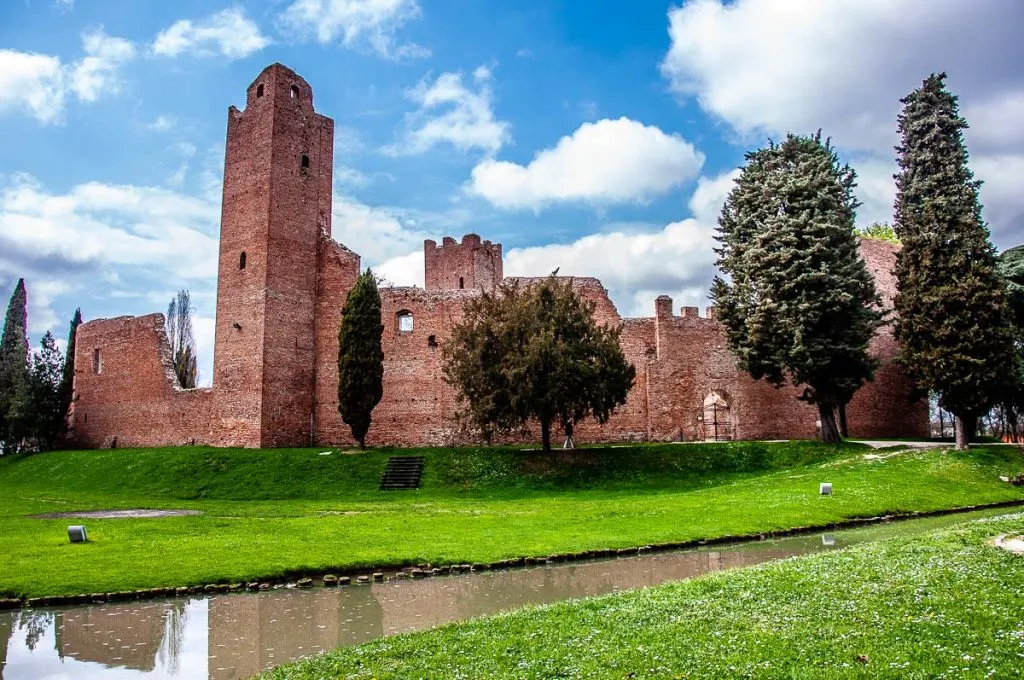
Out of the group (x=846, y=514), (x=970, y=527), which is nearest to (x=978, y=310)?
(x=846, y=514)

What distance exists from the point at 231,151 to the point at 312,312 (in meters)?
7.51

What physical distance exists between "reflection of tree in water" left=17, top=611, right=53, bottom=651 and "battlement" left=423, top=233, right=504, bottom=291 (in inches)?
1337

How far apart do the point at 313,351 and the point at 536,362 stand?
1164 cm

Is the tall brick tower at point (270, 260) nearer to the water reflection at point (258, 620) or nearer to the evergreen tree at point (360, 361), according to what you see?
the evergreen tree at point (360, 361)

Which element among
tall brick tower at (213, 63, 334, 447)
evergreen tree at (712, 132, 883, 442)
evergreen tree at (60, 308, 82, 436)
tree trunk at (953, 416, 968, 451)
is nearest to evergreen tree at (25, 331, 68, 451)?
evergreen tree at (60, 308, 82, 436)

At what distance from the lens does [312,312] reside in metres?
33.4

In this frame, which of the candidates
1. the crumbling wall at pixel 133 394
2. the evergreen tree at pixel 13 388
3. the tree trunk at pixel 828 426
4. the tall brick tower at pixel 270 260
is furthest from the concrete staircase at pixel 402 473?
the evergreen tree at pixel 13 388

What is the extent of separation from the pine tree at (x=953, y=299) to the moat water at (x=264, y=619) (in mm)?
14912

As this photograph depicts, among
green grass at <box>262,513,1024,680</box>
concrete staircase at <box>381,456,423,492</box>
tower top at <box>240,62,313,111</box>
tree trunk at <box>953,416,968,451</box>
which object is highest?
tower top at <box>240,62,313,111</box>

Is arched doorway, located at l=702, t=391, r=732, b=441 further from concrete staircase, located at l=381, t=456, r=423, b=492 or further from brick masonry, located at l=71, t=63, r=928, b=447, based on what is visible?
concrete staircase, located at l=381, t=456, r=423, b=492

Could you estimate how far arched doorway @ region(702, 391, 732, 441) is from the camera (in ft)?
110

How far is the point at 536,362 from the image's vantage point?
25.7 meters

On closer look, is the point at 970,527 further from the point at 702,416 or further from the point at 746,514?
the point at 702,416

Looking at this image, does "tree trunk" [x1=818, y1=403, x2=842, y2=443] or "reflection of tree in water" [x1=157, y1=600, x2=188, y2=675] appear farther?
"tree trunk" [x1=818, y1=403, x2=842, y2=443]
